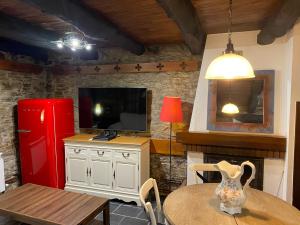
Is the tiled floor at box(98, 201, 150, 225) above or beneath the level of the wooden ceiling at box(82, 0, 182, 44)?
beneath

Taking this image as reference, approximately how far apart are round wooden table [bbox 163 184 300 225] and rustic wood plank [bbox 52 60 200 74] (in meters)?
2.07

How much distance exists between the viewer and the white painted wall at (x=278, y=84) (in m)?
2.72

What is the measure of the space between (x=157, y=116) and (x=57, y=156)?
1739 mm

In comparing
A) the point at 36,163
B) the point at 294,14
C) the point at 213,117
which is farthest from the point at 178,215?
the point at 36,163

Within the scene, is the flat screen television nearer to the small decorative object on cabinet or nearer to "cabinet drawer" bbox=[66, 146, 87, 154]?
the small decorative object on cabinet

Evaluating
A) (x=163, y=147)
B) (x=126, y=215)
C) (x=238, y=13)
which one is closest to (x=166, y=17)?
(x=238, y=13)

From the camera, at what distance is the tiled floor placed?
3.02 metres

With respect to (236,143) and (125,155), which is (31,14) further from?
(236,143)

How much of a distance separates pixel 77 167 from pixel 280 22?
3344 millimetres

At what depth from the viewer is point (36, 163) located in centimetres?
382

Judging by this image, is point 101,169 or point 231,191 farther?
point 101,169

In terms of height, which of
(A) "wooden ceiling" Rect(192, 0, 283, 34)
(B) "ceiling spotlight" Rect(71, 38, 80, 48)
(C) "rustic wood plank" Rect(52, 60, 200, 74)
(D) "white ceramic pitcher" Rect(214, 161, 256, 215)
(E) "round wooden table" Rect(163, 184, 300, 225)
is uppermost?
(A) "wooden ceiling" Rect(192, 0, 283, 34)

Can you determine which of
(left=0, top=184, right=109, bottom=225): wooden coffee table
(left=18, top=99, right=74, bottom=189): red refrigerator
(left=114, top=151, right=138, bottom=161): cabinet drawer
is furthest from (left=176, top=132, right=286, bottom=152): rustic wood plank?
(left=18, top=99, right=74, bottom=189): red refrigerator

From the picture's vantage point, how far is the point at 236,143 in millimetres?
3020
